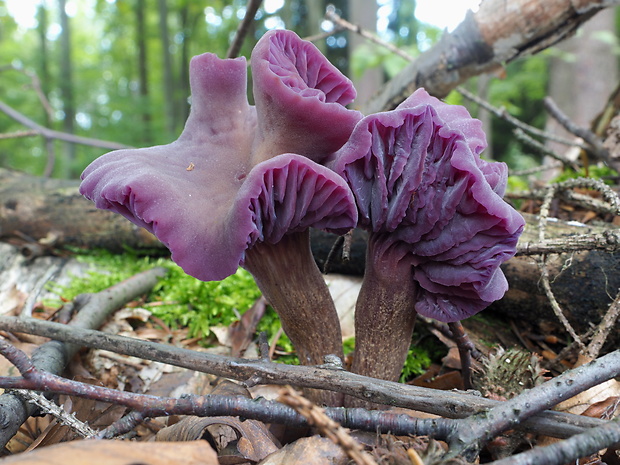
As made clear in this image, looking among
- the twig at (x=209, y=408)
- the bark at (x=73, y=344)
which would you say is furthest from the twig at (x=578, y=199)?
the bark at (x=73, y=344)

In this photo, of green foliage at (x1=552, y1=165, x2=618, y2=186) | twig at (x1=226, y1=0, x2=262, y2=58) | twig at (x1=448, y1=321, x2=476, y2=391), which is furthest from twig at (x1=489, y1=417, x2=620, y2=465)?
twig at (x1=226, y1=0, x2=262, y2=58)

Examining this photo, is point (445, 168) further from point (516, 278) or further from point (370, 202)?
point (516, 278)

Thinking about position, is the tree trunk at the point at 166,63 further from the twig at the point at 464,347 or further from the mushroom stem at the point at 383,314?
the twig at the point at 464,347

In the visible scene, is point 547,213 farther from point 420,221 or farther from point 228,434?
point 228,434

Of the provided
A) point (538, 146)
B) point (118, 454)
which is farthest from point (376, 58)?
point (118, 454)

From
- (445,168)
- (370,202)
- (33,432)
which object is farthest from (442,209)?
(33,432)

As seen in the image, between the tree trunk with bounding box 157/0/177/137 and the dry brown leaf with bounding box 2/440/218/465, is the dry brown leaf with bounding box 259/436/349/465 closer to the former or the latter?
the dry brown leaf with bounding box 2/440/218/465
